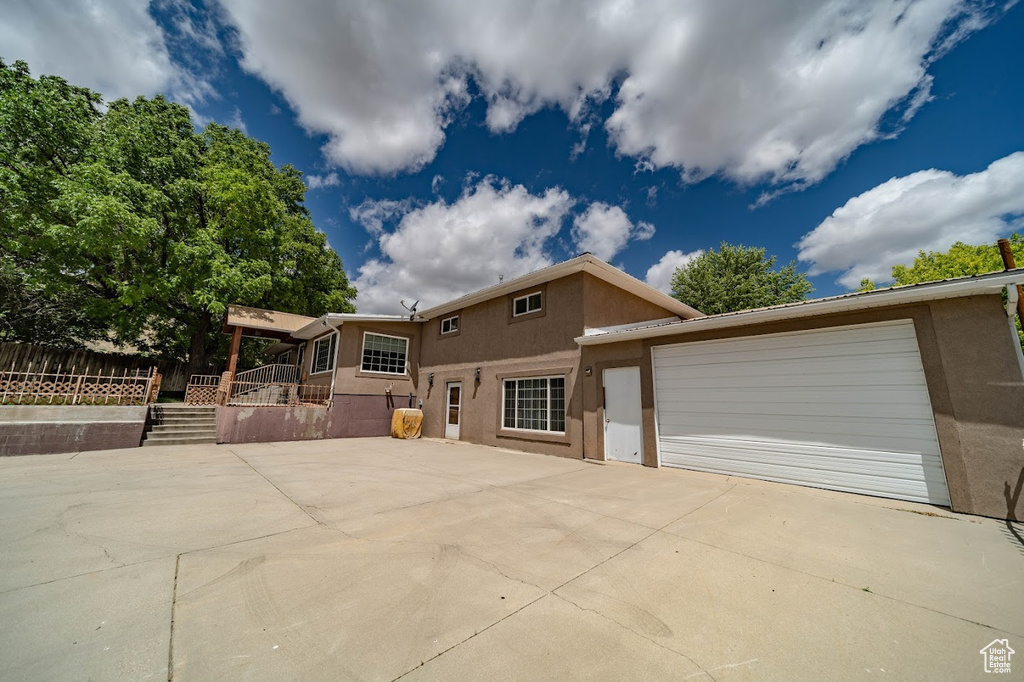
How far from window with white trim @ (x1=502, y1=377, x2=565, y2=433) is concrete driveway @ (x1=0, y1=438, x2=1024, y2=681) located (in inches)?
182

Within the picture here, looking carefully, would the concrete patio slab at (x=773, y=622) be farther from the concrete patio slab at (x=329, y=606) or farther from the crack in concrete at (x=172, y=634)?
the crack in concrete at (x=172, y=634)

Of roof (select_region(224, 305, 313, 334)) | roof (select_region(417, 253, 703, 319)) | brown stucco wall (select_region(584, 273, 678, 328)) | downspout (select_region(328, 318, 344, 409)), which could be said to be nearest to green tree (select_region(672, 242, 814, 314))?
roof (select_region(417, 253, 703, 319))

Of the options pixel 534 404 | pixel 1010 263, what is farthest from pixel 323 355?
pixel 1010 263

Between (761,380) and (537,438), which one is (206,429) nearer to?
(537,438)

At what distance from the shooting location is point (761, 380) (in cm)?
660

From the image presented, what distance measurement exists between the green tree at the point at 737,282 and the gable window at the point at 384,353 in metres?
20.0

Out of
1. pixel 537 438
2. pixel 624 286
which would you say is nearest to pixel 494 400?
pixel 537 438

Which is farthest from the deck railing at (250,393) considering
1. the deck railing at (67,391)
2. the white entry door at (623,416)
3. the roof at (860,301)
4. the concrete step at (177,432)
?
the roof at (860,301)

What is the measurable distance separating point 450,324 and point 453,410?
342 centimetres

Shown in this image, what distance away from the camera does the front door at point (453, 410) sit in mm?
12852

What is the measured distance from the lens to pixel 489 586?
2.71m

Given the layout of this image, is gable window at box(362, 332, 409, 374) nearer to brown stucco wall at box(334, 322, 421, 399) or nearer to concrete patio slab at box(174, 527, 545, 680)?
brown stucco wall at box(334, 322, 421, 399)

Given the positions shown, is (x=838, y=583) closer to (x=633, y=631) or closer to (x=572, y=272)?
(x=633, y=631)

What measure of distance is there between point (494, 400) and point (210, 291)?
13261 mm
